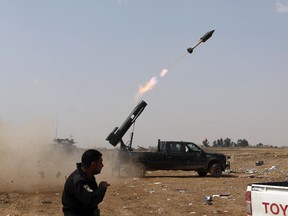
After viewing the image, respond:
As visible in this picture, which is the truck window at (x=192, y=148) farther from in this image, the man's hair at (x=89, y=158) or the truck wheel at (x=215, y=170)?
the man's hair at (x=89, y=158)

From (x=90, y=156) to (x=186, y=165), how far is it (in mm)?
17247

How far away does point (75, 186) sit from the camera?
4617mm

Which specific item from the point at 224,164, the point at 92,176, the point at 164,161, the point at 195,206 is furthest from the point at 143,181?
the point at 92,176

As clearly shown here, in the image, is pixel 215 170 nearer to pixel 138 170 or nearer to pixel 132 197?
pixel 138 170

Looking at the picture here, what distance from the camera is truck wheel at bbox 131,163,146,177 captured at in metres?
20.8

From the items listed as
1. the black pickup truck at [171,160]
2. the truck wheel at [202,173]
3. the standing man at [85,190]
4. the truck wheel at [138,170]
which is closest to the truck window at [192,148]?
the black pickup truck at [171,160]

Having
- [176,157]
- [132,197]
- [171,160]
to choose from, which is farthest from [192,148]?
[132,197]

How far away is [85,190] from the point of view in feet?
15.0

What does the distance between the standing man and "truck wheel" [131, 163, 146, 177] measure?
16073 mm

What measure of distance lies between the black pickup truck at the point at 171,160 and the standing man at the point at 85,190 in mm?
16155

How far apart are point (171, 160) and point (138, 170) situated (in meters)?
1.67

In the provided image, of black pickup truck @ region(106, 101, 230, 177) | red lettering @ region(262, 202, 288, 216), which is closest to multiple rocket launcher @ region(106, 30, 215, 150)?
black pickup truck @ region(106, 101, 230, 177)

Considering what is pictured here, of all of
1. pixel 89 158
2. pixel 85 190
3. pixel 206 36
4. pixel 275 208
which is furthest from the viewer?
pixel 206 36

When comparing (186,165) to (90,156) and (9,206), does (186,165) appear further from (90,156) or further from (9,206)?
(90,156)
